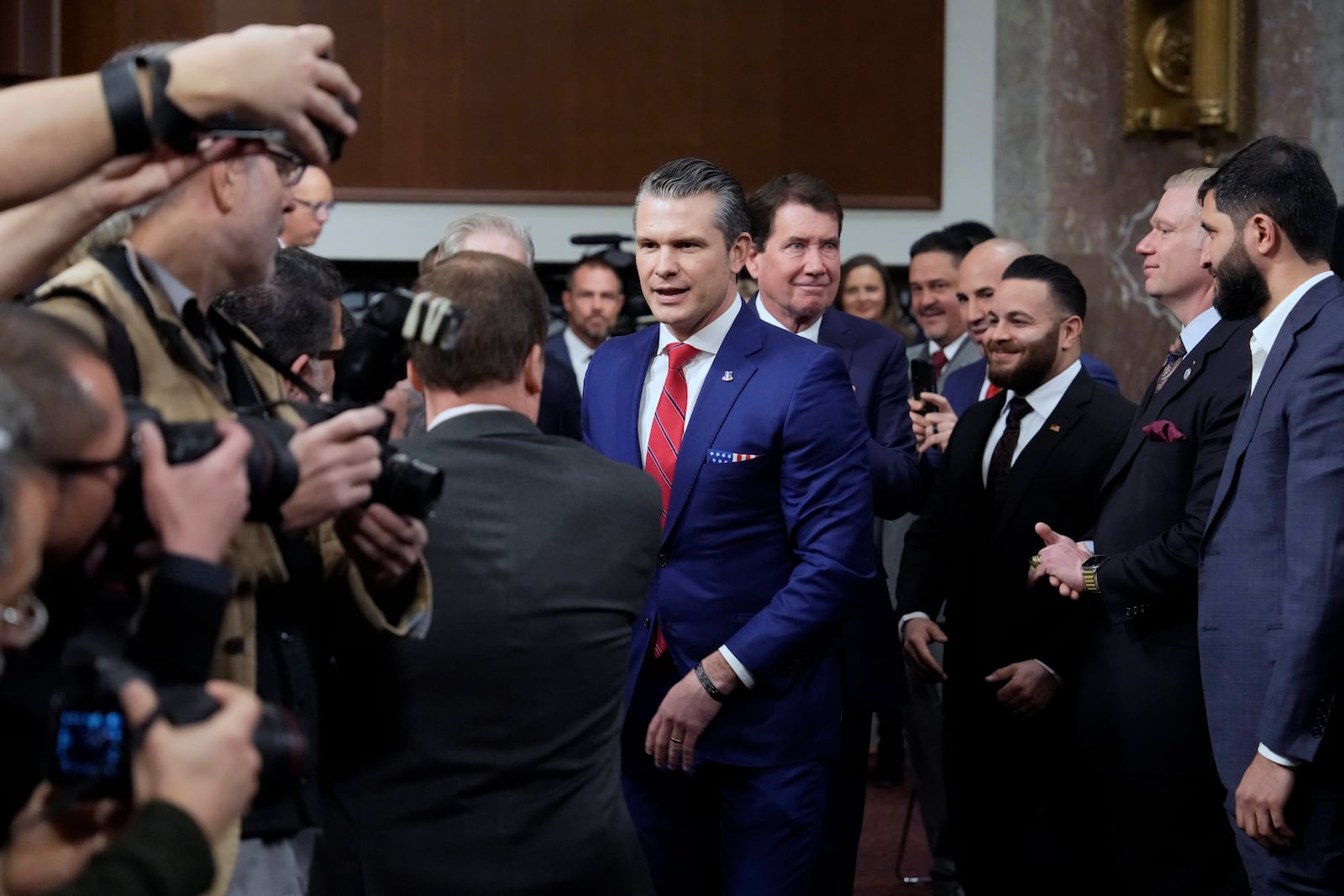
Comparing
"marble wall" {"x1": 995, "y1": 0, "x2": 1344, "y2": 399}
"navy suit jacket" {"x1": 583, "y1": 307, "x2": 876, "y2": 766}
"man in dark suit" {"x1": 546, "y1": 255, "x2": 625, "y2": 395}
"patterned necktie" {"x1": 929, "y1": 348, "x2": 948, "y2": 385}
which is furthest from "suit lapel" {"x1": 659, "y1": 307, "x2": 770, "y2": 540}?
"marble wall" {"x1": 995, "y1": 0, "x2": 1344, "y2": 399}

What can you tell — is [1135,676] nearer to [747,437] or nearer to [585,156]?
[747,437]

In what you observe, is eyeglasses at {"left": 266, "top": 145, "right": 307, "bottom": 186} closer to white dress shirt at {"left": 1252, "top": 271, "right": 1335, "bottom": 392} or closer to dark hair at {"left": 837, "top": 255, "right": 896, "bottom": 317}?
white dress shirt at {"left": 1252, "top": 271, "right": 1335, "bottom": 392}

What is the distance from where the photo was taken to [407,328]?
1692mm

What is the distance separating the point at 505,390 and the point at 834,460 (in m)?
0.95

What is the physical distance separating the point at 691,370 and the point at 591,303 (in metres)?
3.10

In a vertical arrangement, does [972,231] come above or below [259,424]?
above

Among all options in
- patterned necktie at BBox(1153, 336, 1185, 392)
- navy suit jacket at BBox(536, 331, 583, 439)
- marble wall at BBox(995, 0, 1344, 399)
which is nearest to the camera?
patterned necktie at BBox(1153, 336, 1185, 392)

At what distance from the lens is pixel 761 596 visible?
2.78 m

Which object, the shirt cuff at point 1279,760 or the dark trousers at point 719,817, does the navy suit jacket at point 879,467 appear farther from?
the shirt cuff at point 1279,760

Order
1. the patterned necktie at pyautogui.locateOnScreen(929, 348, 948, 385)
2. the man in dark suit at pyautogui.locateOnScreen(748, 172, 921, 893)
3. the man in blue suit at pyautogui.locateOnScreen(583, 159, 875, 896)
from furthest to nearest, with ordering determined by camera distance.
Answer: the patterned necktie at pyautogui.locateOnScreen(929, 348, 948, 385) → the man in dark suit at pyautogui.locateOnScreen(748, 172, 921, 893) → the man in blue suit at pyautogui.locateOnScreen(583, 159, 875, 896)

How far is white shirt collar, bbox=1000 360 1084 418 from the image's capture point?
363cm

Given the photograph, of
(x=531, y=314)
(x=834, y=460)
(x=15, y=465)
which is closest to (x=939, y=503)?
(x=834, y=460)

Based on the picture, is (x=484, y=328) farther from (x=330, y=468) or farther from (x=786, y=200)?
(x=786, y=200)

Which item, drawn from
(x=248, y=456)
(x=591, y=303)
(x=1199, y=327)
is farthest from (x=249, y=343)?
(x=591, y=303)
